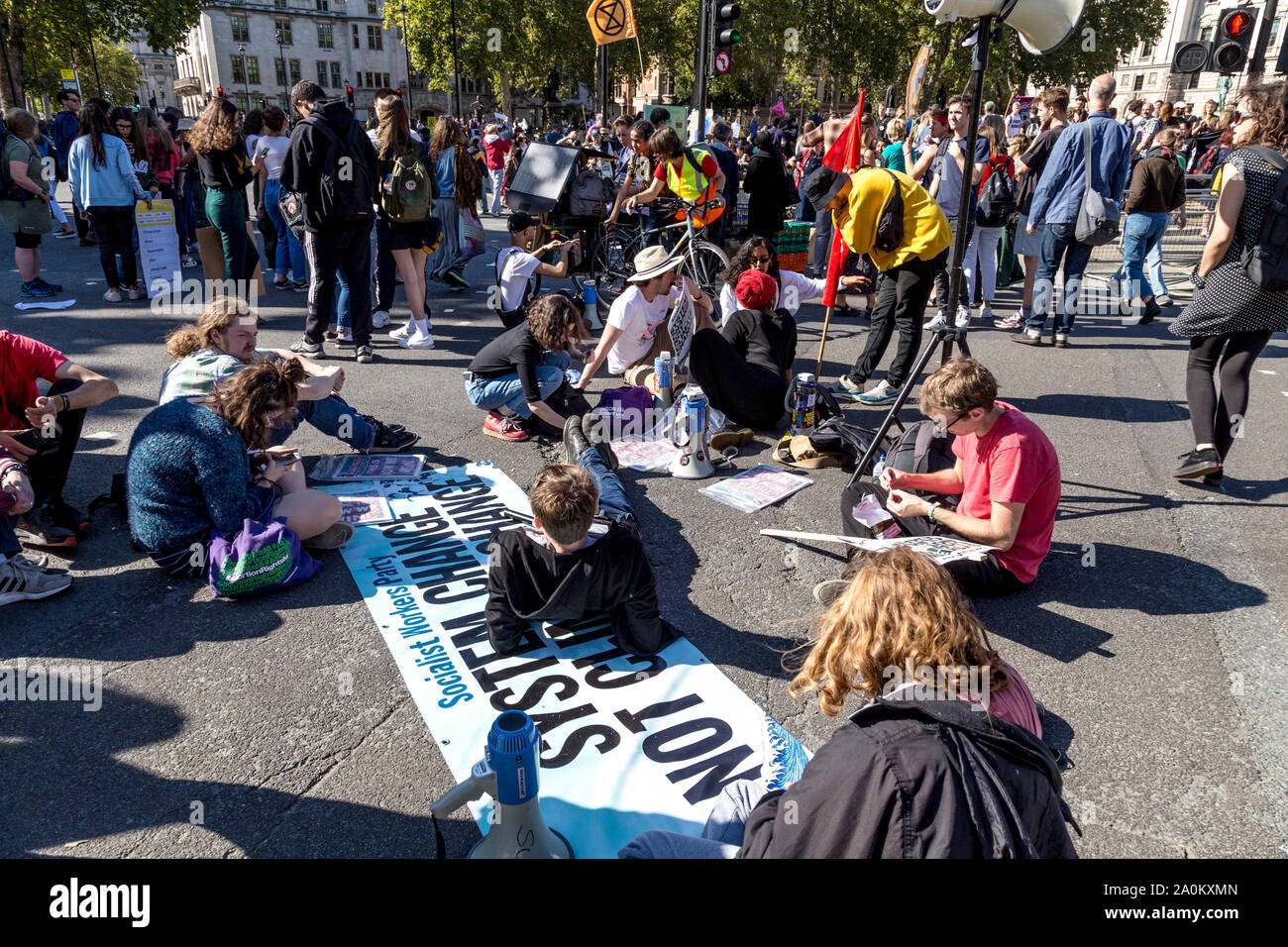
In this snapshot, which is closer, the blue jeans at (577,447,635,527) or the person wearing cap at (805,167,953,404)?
the blue jeans at (577,447,635,527)

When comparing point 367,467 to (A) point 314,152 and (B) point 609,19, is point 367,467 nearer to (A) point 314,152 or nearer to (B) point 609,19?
(A) point 314,152

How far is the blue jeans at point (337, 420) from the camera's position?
492 cm

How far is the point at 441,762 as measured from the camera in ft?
8.98

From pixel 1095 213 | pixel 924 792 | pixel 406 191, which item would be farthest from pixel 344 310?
pixel 924 792

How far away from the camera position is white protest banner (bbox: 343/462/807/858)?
2588mm

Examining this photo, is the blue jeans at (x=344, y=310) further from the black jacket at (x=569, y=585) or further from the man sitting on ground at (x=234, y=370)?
the black jacket at (x=569, y=585)

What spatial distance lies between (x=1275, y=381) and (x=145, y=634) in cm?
876

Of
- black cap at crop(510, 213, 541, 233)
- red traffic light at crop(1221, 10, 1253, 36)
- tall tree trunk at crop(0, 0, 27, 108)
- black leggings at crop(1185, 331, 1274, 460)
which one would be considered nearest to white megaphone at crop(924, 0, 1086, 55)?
black leggings at crop(1185, 331, 1274, 460)

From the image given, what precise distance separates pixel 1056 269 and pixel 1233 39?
11.4ft

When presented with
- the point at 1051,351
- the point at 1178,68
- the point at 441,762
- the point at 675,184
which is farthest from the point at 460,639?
the point at 1178,68

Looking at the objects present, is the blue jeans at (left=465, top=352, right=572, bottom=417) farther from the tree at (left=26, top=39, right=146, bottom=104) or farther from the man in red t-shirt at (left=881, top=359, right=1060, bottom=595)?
the tree at (left=26, top=39, right=146, bottom=104)

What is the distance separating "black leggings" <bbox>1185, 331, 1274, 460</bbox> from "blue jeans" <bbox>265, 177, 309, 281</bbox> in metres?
8.72

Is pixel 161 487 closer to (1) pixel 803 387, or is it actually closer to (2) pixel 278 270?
(1) pixel 803 387

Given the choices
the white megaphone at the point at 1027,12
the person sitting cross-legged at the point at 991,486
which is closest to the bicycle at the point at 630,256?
the white megaphone at the point at 1027,12
